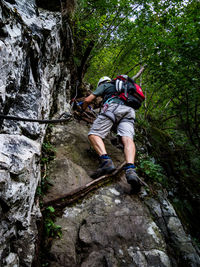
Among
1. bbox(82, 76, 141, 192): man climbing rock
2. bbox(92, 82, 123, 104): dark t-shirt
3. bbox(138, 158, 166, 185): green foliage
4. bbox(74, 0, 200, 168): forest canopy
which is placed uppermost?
bbox(74, 0, 200, 168): forest canopy

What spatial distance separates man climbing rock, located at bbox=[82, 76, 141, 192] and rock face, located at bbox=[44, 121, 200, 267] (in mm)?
406

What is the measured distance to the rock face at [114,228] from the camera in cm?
185

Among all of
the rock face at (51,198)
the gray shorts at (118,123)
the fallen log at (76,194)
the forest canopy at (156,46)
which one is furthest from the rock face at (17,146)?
the forest canopy at (156,46)

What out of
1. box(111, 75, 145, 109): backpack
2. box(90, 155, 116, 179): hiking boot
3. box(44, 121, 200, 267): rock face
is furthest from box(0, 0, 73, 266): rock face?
box(111, 75, 145, 109): backpack

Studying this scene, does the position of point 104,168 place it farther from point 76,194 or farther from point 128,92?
point 128,92

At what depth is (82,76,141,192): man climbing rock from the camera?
3.11 m

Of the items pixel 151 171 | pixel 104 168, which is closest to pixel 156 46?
pixel 151 171

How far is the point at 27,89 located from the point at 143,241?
272cm

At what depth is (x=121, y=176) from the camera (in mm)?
3430

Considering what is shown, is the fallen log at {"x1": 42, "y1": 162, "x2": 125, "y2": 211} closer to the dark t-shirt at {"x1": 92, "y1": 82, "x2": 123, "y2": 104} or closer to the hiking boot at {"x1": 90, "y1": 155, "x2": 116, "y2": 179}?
the hiking boot at {"x1": 90, "y1": 155, "x2": 116, "y2": 179}

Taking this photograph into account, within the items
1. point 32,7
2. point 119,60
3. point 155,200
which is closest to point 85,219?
point 155,200

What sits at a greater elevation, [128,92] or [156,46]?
[156,46]

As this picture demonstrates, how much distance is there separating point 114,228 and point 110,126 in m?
2.12

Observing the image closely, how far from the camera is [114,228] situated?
220cm
